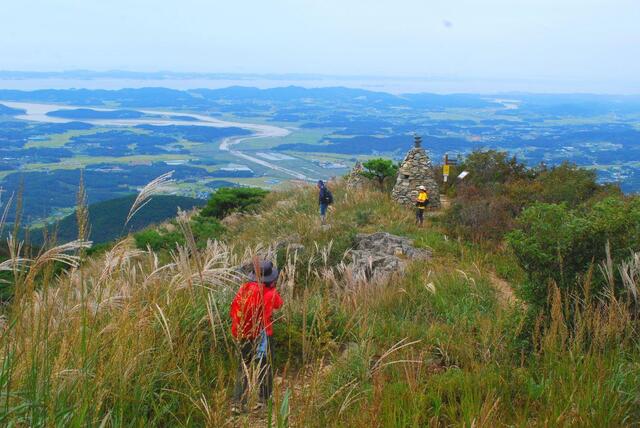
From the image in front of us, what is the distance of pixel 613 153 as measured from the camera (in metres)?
56.6

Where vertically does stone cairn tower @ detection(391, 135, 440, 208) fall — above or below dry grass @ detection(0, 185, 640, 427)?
below

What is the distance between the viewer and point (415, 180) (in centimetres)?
1658

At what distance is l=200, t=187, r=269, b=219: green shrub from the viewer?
2172 cm

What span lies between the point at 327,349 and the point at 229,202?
19887 mm

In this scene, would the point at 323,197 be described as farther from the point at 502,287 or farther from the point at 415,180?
the point at 502,287

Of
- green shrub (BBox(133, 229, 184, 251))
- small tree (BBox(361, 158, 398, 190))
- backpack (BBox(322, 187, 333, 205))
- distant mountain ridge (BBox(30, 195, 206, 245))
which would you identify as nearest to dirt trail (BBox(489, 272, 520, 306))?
backpack (BBox(322, 187, 333, 205))

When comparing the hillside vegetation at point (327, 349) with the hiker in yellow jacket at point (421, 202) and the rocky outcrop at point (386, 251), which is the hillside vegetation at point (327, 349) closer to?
the rocky outcrop at point (386, 251)

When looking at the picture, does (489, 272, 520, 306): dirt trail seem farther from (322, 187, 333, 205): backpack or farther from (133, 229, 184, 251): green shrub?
(133, 229, 184, 251): green shrub

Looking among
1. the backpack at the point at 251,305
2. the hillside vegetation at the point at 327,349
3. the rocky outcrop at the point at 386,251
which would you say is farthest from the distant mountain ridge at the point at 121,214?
the backpack at the point at 251,305

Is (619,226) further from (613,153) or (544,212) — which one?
(613,153)

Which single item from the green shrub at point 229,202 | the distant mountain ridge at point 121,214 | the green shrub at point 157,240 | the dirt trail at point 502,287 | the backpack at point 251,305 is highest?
the backpack at point 251,305

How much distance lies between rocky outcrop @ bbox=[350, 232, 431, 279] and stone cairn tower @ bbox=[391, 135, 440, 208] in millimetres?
5180

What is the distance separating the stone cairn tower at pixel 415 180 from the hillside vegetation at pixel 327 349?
9926 millimetres

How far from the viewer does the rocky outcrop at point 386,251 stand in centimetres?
937
